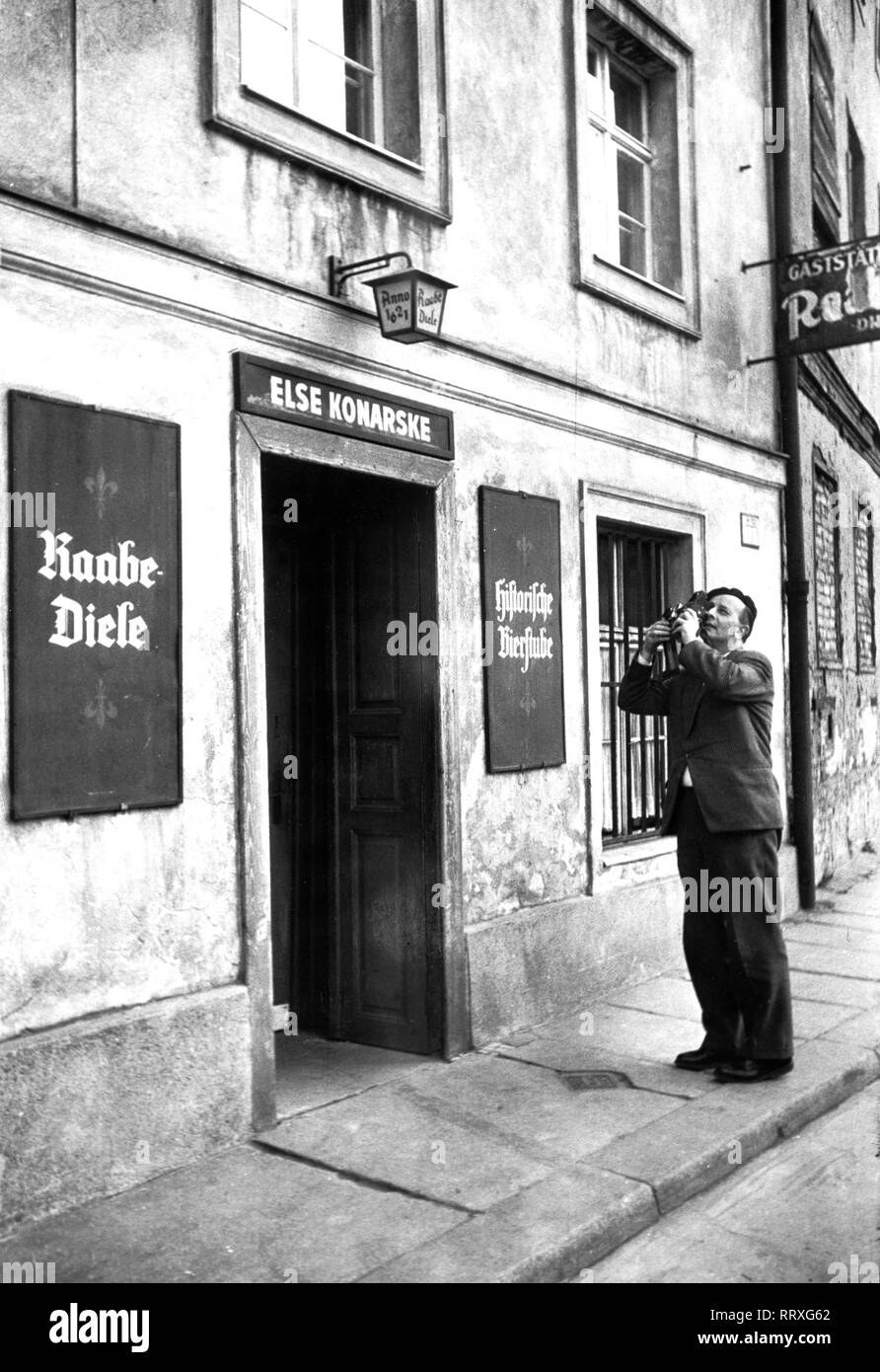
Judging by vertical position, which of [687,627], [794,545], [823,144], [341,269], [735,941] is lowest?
[735,941]

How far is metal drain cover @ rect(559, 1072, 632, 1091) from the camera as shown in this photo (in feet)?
17.9

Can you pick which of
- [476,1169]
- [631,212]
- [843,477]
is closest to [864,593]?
[843,477]

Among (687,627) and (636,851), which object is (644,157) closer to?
(687,627)

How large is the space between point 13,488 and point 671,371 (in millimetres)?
5217

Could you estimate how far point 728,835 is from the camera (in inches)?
213

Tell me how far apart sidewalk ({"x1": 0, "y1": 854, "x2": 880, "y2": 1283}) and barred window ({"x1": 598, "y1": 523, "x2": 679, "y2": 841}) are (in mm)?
1655

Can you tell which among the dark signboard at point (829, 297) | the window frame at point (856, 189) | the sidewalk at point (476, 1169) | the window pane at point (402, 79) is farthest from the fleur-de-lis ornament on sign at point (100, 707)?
the window frame at point (856, 189)

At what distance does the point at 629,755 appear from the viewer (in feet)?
25.8

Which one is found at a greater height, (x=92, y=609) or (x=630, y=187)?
(x=630, y=187)

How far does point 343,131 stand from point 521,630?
2553mm

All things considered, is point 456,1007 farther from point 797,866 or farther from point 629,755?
point 797,866

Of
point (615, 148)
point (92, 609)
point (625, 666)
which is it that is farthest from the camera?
point (615, 148)

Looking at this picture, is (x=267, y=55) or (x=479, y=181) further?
(x=479, y=181)
